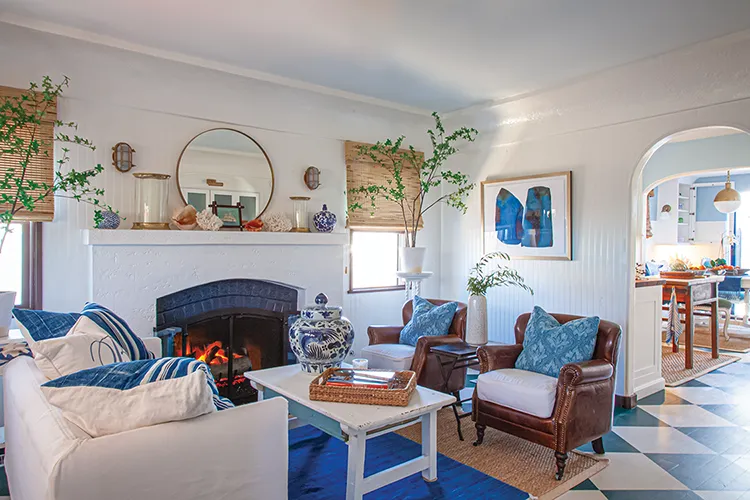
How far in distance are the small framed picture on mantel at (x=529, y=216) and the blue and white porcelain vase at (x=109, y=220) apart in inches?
128

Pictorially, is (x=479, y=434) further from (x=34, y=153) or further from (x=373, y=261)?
(x=34, y=153)

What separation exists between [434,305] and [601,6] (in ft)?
8.28

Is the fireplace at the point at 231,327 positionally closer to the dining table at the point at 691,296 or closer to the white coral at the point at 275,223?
the white coral at the point at 275,223

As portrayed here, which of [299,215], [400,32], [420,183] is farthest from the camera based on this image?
[420,183]

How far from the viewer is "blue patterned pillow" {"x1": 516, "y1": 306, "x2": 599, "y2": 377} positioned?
3201 mm

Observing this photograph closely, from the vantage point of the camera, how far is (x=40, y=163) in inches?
133

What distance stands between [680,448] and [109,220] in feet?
13.0

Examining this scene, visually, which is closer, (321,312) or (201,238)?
(321,312)

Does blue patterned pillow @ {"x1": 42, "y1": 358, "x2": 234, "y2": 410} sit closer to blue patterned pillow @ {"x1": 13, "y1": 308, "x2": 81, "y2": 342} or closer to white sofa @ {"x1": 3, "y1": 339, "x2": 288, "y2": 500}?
white sofa @ {"x1": 3, "y1": 339, "x2": 288, "y2": 500}

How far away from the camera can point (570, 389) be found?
2932 mm

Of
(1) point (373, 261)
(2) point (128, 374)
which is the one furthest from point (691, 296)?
(2) point (128, 374)

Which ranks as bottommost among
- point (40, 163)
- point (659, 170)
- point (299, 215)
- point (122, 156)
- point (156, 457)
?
point (156, 457)

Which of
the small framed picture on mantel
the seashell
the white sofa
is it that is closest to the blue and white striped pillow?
the white sofa

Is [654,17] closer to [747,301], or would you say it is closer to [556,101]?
[556,101]
